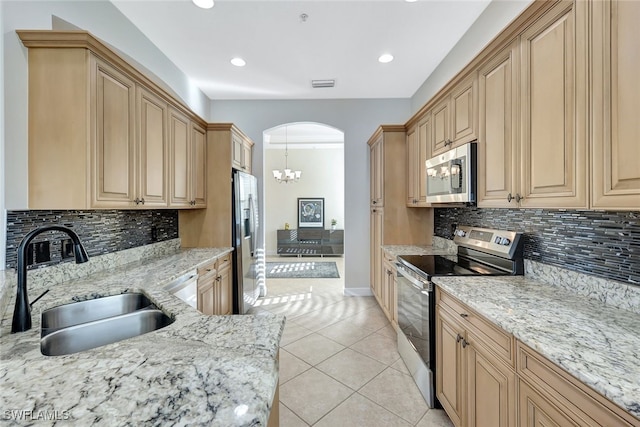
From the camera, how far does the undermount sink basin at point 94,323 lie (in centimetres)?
126

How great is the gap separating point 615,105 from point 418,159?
6.47 feet

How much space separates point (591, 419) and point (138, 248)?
3025 mm

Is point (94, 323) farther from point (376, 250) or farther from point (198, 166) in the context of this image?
point (376, 250)

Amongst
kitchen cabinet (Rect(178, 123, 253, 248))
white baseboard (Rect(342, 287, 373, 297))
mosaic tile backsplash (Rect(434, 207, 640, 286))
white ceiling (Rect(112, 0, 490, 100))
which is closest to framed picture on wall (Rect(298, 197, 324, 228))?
white baseboard (Rect(342, 287, 373, 297))

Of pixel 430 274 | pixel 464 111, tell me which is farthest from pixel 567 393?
pixel 464 111

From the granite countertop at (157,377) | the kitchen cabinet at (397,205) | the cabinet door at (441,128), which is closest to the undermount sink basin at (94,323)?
the granite countertop at (157,377)

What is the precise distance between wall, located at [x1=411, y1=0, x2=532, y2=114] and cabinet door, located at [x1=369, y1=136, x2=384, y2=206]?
938 millimetres

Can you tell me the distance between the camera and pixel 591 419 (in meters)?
0.81

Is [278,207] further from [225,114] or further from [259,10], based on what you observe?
[259,10]

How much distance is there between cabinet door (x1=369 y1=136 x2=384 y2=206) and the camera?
11.4 ft

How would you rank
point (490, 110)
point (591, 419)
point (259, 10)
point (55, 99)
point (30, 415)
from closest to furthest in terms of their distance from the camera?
1. point (30, 415)
2. point (591, 419)
3. point (55, 99)
4. point (490, 110)
5. point (259, 10)

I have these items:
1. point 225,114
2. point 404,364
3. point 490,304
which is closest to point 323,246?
point 225,114

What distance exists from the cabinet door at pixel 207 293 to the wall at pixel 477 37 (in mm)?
2991

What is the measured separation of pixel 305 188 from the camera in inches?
324
